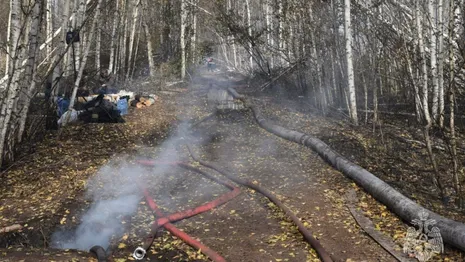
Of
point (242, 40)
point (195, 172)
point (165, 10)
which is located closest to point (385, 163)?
point (195, 172)

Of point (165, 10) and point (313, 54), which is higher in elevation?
point (165, 10)

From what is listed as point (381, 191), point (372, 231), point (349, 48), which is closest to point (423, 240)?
point (372, 231)

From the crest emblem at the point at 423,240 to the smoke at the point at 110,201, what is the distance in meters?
3.91

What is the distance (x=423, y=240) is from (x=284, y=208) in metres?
2.02

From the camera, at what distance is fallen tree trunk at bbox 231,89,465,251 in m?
4.75

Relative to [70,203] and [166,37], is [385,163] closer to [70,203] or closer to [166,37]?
[70,203]

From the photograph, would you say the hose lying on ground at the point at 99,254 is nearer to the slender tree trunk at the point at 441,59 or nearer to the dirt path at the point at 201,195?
the dirt path at the point at 201,195

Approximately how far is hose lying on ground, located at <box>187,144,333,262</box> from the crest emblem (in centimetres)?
103

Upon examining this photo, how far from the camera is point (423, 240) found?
494 cm

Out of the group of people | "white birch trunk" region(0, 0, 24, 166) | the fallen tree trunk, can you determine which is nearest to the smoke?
"white birch trunk" region(0, 0, 24, 166)

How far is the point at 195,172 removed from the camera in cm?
847

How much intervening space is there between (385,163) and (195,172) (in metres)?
4.03

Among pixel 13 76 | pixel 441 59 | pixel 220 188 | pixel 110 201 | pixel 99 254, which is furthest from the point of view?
pixel 441 59

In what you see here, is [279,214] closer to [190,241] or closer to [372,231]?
[372,231]
